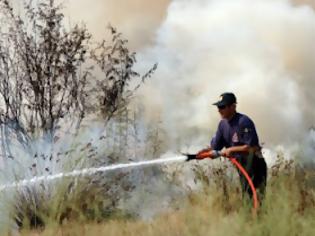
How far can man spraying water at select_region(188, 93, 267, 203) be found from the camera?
11.1m

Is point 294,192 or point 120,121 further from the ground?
point 120,121

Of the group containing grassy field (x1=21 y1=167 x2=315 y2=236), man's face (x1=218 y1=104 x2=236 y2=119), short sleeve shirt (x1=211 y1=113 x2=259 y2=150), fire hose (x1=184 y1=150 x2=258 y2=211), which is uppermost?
man's face (x1=218 y1=104 x2=236 y2=119)

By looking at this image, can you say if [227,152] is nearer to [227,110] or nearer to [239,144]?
[239,144]

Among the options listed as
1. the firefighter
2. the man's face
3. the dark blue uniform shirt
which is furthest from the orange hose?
the man's face

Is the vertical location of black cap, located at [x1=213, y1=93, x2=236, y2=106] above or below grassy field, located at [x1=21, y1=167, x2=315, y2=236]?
above

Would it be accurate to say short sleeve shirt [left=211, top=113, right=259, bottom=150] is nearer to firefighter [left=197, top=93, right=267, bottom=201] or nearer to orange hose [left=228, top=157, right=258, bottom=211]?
firefighter [left=197, top=93, right=267, bottom=201]

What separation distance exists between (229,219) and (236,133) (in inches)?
56.8

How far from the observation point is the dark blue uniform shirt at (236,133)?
36.5 ft

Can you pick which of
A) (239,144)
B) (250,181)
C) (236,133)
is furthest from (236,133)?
(250,181)

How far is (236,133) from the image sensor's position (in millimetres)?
11242

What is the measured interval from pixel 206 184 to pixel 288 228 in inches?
174

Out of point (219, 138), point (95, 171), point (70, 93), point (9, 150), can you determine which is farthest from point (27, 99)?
point (219, 138)

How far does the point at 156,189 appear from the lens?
13.7 m

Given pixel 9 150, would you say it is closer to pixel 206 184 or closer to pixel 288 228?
pixel 206 184
